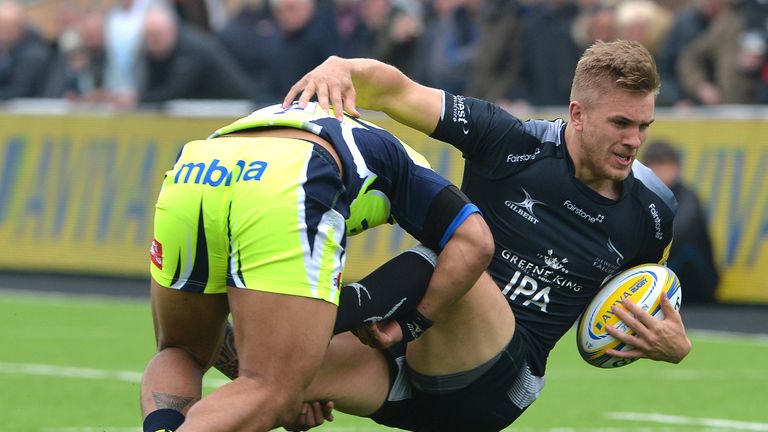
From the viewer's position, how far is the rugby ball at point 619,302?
6504 millimetres

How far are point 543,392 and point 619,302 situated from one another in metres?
3.09

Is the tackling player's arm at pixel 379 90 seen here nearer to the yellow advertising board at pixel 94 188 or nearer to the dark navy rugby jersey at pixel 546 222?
the dark navy rugby jersey at pixel 546 222

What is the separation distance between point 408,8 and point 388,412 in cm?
1076

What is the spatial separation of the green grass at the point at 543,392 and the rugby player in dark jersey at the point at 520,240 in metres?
1.69

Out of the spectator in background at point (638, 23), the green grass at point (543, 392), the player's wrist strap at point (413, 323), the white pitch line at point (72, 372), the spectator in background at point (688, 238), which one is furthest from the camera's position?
the spectator in background at point (638, 23)

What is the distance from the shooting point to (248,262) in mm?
5230

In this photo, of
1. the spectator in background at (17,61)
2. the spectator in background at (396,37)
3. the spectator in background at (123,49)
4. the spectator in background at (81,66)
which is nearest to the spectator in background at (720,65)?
the spectator in background at (396,37)

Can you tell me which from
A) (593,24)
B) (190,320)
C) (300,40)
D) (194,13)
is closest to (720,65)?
(593,24)

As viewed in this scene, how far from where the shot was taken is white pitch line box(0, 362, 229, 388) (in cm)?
984

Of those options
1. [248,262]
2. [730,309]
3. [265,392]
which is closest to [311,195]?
[248,262]

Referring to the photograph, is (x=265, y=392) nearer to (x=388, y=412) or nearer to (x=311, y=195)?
(x=311, y=195)

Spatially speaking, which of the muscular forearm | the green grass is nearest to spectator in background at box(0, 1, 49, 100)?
the green grass

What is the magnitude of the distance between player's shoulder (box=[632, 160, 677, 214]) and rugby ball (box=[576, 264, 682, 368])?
11.0 inches

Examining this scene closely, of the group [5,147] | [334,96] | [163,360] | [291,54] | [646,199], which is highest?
[334,96]
